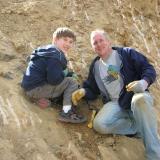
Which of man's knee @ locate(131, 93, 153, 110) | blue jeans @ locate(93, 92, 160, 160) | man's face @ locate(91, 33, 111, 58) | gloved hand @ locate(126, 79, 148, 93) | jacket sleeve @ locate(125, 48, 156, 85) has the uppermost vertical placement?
man's face @ locate(91, 33, 111, 58)

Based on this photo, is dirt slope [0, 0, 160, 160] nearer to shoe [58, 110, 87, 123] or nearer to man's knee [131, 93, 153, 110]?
shoe [58, 110, 87, 123]

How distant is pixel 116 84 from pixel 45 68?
935 mm

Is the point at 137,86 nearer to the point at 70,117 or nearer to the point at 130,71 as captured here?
the point at 130,71

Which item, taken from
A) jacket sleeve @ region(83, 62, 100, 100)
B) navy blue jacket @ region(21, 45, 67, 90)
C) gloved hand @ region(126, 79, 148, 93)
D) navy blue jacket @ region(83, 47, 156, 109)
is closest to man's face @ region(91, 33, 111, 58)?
navy blue jacket @ region(83, 47, 156, 109)

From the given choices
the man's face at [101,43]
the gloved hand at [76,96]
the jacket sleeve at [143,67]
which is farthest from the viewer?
Answer: the man's face at [101,43]

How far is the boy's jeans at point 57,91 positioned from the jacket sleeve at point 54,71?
0.13m

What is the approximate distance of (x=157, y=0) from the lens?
25.9ft

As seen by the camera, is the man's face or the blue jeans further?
the man's face

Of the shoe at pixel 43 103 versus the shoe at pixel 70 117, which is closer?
the shoe at pixel 70 117

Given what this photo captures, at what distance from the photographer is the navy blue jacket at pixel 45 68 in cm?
493

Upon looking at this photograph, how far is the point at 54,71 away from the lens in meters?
4.92

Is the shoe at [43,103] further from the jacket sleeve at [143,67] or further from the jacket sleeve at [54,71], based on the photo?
the jacket sleeve at [143,67]

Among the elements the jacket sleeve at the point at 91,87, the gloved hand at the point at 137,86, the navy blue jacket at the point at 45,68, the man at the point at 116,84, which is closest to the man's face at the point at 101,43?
the man at the point at 116,84

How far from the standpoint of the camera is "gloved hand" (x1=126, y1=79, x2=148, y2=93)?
15.9ft
